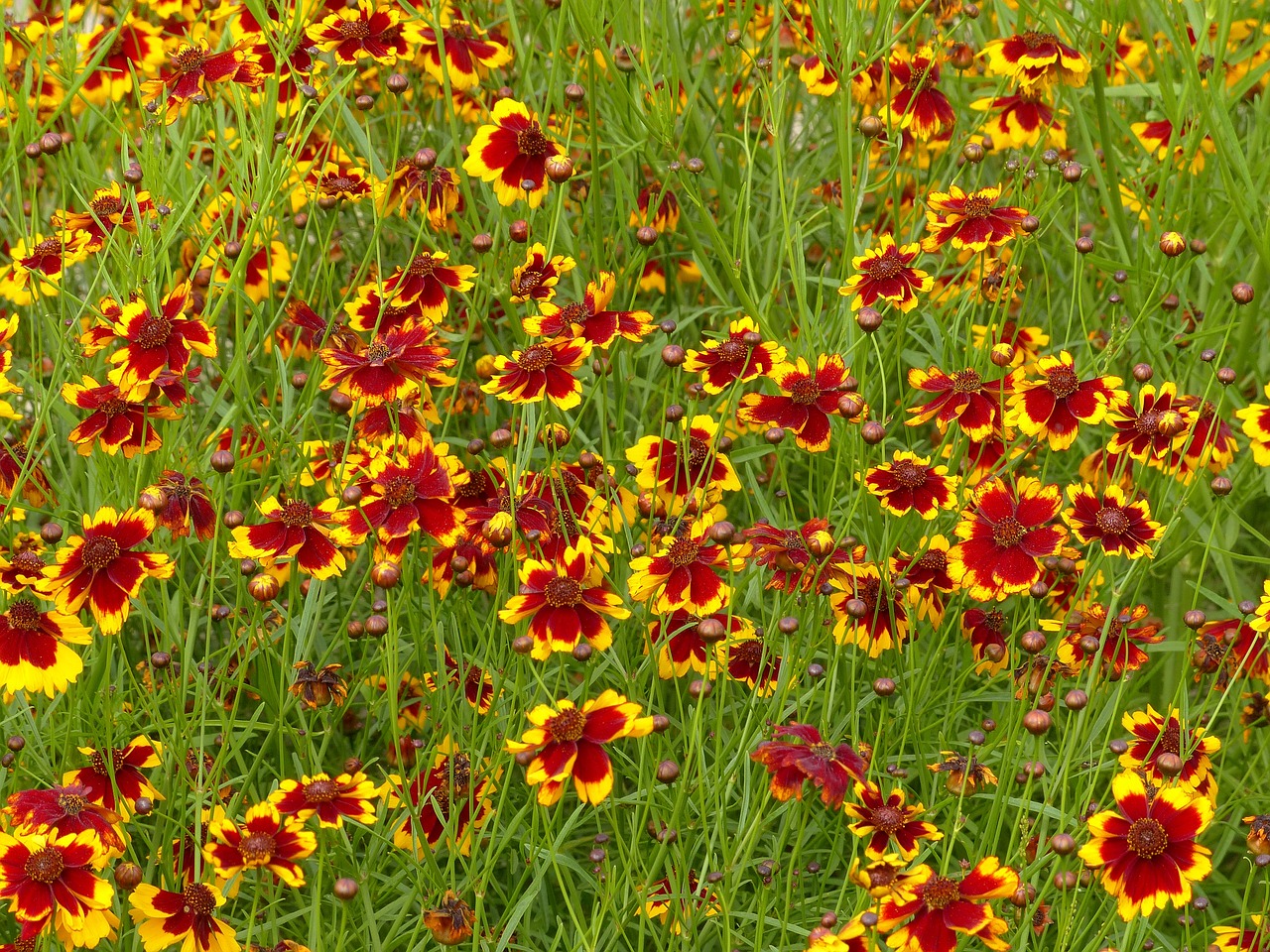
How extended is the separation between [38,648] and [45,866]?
0.25 metres

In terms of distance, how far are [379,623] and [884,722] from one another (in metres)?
0.62

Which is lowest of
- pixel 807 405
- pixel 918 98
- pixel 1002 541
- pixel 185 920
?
pixel 185 920

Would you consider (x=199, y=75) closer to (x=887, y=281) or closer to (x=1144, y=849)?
(x=887, y=281)

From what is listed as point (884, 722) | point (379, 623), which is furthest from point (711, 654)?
Result: point (379, 623)

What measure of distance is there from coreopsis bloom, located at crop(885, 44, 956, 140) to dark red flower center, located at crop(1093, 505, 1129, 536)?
677 millimetres

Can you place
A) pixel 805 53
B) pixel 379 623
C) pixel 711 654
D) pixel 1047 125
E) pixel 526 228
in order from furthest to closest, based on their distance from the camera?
pixel 805 53 → pixel 1047 125 → pixel 526 228 → pixel 711 654 → pixel 379 623

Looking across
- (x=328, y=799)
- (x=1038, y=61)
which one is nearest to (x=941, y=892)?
(x=328, y=799)

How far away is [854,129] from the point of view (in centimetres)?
241

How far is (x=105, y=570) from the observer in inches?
59.2

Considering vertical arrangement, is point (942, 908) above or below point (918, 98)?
below

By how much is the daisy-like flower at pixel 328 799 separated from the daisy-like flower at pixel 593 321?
0.54 m

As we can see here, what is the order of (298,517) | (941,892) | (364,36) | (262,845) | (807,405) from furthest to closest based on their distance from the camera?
1. (364,36)
2. (807,405)
3. (298,517)
4. (262,845)
5. (941,892)

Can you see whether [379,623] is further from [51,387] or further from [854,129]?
[854,129]

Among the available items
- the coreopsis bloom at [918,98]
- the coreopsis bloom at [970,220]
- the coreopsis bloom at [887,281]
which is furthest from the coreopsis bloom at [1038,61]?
the coreopsis bloom at [887,281]
